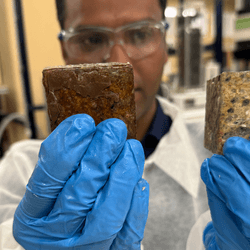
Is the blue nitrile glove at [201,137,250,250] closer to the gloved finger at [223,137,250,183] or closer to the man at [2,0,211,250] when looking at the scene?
the gloved finger at [223,137,250,183]

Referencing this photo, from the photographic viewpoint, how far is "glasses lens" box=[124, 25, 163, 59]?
Result: 0.96m

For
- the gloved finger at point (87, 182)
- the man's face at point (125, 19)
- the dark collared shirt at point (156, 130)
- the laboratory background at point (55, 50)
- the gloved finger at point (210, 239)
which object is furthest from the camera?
the laboratory background at point (55, 50)

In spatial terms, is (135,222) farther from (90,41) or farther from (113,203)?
(90,41)

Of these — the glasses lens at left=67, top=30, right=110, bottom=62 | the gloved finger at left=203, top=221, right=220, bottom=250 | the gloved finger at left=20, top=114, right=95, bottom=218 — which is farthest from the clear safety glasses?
the gloved finger at left=203, top=221, right=220, bottom=250

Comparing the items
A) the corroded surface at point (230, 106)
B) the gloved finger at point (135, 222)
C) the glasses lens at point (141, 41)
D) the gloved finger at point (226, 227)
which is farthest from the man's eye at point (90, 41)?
the gloved finger at point (226, 227)

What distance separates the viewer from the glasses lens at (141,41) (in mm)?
958

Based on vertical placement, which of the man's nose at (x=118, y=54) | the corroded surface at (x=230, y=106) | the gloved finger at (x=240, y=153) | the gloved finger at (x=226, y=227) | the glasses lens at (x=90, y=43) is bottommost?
the gloved finger at (x=226, y=227)

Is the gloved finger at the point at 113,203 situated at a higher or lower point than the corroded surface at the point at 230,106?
lower

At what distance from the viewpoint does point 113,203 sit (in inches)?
20.6

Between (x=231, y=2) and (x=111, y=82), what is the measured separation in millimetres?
2683

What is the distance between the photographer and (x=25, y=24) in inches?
64.5

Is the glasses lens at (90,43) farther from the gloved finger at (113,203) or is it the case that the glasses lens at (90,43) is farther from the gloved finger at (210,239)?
the gloved finger at (210,239)

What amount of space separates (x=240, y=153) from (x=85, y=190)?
46cm

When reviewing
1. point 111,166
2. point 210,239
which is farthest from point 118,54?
point 210,239
